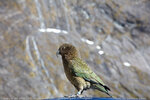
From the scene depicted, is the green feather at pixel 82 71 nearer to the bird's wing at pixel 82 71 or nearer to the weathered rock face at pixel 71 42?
the bird's wing at pixel 82 71

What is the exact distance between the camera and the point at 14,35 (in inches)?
600

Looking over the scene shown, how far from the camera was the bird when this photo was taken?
683cm

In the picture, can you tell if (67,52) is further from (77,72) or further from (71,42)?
(71,42)

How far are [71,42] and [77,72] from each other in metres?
9.16

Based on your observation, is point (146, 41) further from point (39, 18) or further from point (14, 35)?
point (14, 35)

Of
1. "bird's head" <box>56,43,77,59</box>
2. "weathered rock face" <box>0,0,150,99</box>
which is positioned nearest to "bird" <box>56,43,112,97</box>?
"bird's head" <box>56,43,77,59</box>

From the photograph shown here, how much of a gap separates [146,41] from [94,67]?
3.76 metres

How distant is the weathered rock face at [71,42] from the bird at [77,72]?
23.9ft

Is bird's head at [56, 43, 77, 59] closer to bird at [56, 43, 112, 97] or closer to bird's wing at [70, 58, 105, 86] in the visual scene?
bird at [56, 43, 112, 97]

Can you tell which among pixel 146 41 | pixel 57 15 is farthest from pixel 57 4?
pixel 146 41

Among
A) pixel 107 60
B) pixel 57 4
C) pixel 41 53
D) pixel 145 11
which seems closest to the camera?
pixel 41 53

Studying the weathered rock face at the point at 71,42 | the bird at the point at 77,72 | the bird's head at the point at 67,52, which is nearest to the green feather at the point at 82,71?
the bird at the point at 77,72

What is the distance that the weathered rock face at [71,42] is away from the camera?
1432 cm

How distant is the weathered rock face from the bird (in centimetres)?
727
